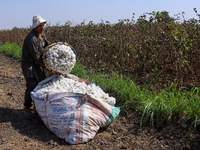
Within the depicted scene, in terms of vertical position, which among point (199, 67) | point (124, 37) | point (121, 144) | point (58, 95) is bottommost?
point (121, 144)

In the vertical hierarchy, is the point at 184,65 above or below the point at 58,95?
above

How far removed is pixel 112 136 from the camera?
8.91ft

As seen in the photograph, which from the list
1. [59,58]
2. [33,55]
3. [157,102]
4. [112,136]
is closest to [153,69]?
[157,102]

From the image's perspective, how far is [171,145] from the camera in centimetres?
254

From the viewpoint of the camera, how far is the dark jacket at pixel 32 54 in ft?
9.24

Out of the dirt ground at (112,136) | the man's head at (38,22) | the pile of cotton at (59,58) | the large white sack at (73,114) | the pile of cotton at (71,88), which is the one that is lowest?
the dirt ground at (112,136)

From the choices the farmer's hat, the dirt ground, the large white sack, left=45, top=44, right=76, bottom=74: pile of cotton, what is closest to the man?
the farmer's hat

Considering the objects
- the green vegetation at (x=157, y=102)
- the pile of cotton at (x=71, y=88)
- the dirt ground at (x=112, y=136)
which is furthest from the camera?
the pile of cotton at (x=71, y=88)

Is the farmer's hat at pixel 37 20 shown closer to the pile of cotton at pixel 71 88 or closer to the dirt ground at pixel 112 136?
the pile of cotton at pixel 71 88

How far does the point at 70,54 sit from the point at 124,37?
7.48 ft

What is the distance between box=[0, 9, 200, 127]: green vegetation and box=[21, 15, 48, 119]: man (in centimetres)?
119

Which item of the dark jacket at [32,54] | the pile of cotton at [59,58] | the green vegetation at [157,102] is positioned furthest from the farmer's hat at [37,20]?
the green vegetation at [157,102]

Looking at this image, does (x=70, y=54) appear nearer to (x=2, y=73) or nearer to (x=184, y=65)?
(x=184, y=65)

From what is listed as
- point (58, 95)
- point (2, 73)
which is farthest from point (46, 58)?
point (2, 73)
